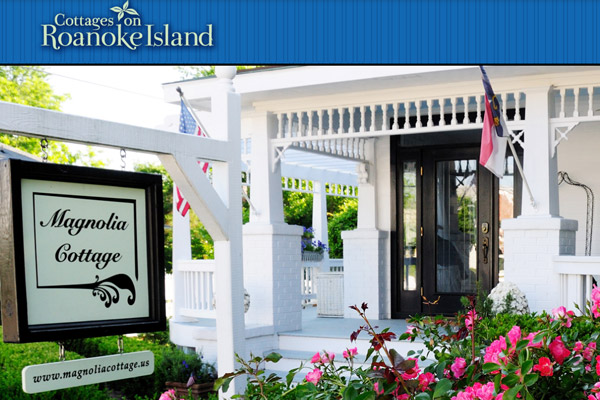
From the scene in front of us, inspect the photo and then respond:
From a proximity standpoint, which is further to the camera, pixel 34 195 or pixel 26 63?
pixel 26 63

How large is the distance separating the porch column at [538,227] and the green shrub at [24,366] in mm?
4462

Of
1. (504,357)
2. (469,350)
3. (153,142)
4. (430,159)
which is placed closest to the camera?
(504,357)

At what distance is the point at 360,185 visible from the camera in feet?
37.6

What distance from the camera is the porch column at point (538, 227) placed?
26.4 feet

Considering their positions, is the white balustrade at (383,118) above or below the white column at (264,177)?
above

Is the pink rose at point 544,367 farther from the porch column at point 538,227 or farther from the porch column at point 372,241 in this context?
the porch column at point 372,241

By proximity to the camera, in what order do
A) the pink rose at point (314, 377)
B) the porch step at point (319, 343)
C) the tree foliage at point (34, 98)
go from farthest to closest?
the tree foliage at point (34, 98)
the porch step at point (319, 343)
the pink rose at point (314, 377)

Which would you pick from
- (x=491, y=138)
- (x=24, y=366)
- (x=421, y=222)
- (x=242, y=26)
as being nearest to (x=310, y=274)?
(x=421, y=222)

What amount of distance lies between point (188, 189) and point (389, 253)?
6047 millimetres

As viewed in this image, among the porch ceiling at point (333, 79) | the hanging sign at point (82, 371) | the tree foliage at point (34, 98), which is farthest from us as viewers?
the tree foliage at point (34, 98)

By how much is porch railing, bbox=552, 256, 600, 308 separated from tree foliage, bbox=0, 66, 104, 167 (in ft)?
53.7

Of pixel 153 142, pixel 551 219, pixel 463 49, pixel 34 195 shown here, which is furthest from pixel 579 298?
pixel 34 195

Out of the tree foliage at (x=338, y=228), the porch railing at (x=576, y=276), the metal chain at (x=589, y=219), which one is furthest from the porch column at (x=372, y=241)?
the tree foliage at (x=338, y=228)

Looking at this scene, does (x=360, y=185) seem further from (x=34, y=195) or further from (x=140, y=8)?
(x=34, y=195)
